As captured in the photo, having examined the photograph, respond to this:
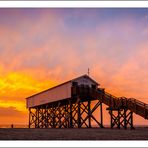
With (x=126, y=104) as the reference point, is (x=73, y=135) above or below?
below

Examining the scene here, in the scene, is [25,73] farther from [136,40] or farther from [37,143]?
[37,143]

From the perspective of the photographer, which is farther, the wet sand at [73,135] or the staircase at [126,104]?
the staircase at [126,104]

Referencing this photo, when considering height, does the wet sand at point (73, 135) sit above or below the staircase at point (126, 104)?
below

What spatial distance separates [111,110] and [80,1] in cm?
1591

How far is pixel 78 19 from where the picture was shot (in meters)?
27.7

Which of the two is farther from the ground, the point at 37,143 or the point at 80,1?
the point at 80,1

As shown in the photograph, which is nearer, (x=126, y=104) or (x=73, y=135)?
(x=73, y=135)

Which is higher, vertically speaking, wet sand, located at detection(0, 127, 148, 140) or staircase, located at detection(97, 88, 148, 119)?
staircase, located at detection(97, 88, 148, 119)

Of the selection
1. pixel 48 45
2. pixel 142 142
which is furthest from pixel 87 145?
pixel 48 45

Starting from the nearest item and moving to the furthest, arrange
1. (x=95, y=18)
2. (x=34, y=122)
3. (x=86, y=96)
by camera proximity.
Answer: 1. (x=95, y=18)
2. (x=86, y=96)
3. (x=34, y=122)

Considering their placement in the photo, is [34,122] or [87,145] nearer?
[87,145]

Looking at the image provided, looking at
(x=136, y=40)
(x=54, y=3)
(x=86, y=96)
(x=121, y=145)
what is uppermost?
(x=54, y=3)

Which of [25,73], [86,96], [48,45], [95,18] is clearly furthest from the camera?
[86,96]

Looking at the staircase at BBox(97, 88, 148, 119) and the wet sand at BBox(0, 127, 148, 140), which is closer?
the wet sand at BBox(0, 127, 148, 140)
